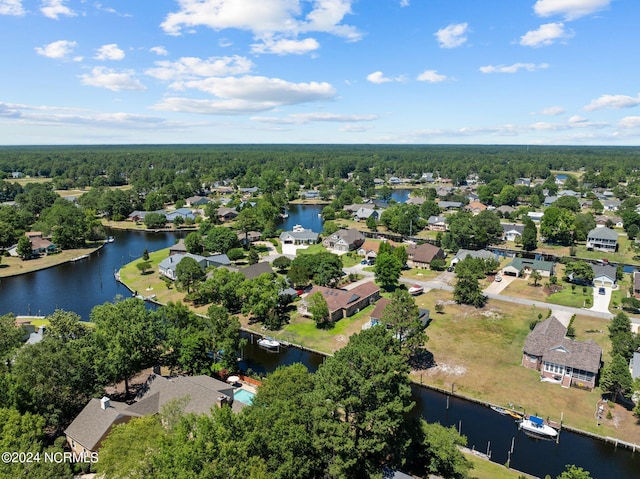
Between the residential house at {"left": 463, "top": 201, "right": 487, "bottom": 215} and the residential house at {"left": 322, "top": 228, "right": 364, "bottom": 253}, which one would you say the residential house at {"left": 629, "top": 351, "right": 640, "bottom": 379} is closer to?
the residential house at {"left": 322, "top": 228, "right": 364, "bottom": 253}

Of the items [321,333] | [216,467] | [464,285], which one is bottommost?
[321,333]

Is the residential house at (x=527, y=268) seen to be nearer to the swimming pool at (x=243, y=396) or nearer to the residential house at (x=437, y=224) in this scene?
the residential house at (x=437, y=224)

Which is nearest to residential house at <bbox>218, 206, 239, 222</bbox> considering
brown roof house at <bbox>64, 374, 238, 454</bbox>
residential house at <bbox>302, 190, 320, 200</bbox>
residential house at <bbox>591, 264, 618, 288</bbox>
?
residential house at <bbox>302, 190, 320, 200</bbox>

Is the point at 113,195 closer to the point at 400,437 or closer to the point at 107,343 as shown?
the point at 107,343

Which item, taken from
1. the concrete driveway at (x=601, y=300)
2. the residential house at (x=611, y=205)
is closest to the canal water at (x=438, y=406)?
the concrete driveway at (x=601, y=300)

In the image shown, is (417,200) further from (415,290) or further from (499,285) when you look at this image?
(415,290)

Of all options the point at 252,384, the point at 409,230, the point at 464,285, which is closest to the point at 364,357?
the point at 252,384

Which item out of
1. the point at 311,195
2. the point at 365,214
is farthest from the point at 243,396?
the point at 311,195
